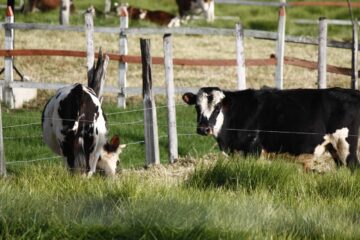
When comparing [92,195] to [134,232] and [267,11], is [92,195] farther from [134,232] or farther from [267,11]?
[267,11]

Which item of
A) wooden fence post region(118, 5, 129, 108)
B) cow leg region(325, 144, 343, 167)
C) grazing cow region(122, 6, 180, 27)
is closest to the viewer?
cow leg region(325, 144, 343, 167)

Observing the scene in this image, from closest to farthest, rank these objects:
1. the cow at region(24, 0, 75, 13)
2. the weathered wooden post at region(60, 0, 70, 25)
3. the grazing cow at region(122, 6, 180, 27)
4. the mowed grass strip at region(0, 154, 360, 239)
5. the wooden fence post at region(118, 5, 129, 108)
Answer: the mowed grass strip at region(0, 154, 360, 239), the wooden fence post at region(118, 5, 129, 108), the weathered wooden post at region(60, 0, 70, 25), the cow at region(24, 0, 75, 13), the grazing cow at region(122, 6, 180, 27)

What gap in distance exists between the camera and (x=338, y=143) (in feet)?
39.5

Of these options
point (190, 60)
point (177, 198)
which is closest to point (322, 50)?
point (190, 60)

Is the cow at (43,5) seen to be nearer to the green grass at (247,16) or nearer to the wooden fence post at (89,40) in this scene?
the green grass at (247,16)

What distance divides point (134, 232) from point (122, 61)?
11493 millimetres

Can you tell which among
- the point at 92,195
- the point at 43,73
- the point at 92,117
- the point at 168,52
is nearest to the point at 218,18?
the point at 43,73

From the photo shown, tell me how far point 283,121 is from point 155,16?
21.6m

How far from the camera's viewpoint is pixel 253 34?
17562 millimetres

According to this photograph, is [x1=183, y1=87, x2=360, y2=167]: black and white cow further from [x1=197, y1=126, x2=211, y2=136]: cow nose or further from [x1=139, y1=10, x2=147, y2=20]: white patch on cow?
[x1=139, y1=10, x2=147, y2=20]: white patch on cow

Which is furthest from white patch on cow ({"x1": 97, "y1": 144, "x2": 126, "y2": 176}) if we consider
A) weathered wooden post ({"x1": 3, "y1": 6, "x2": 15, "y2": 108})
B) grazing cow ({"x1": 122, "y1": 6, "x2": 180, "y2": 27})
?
grazing cow ({"x1": 122, "y1": 6, "x2": 180, "y2": 27})

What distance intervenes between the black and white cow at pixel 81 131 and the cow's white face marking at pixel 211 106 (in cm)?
98

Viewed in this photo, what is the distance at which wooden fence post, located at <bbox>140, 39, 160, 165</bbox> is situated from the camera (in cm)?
1308

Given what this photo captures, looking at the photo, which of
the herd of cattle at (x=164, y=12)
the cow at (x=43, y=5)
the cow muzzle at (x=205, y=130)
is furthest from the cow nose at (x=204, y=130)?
the cow at (x=43, y=5)
